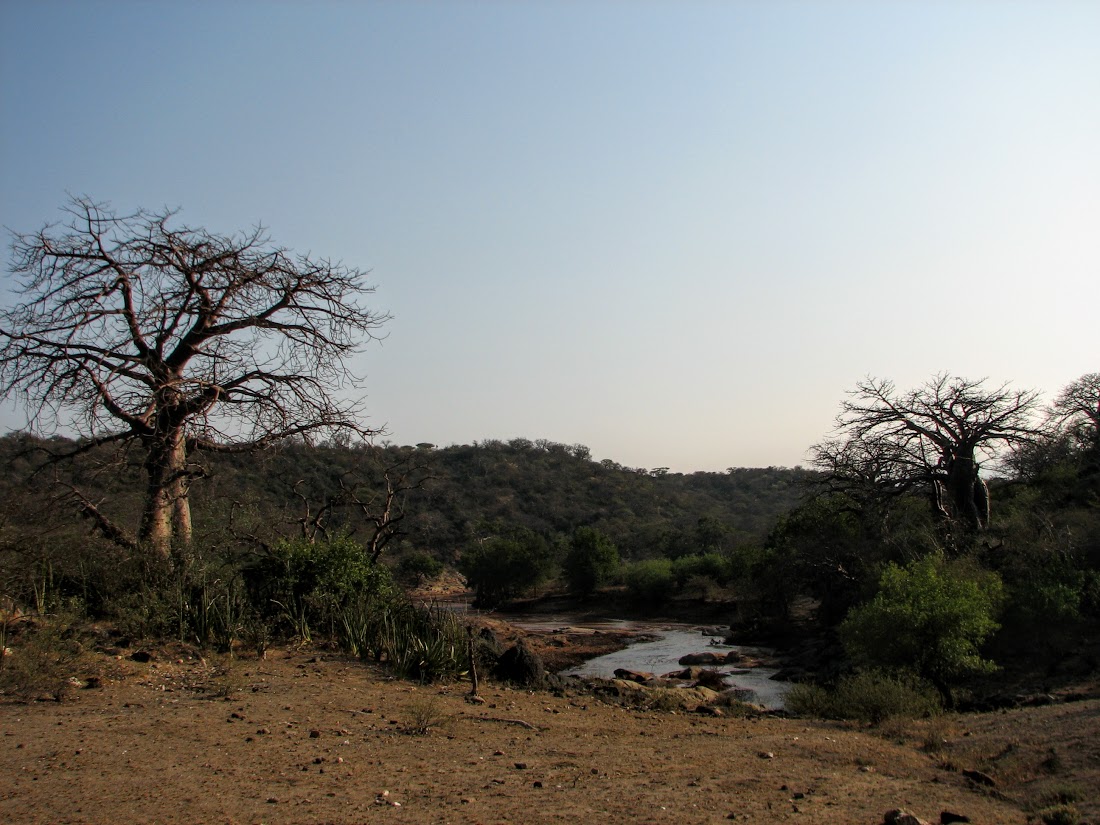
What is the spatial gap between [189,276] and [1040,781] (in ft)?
43.9

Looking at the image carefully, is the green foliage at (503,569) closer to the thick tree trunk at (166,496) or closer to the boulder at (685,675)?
the boulder at (685,675)

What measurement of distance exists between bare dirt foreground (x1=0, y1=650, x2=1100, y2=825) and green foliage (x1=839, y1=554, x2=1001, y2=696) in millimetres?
2820

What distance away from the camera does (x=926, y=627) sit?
13.9 m

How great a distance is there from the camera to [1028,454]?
105 ft

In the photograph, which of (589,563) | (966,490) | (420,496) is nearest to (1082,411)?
(966,490)

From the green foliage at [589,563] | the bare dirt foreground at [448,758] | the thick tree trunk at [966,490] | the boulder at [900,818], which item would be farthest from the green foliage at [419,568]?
the boulder at [900,818]

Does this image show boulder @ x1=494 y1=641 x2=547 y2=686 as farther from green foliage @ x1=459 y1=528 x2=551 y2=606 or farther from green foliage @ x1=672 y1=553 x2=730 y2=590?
green foliage @ x1=459 y1=528 x2=551 y2=606

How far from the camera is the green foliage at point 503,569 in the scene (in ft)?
169

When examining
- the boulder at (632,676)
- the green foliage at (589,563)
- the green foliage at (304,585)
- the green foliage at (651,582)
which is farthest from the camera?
the green foliage at (589,563)

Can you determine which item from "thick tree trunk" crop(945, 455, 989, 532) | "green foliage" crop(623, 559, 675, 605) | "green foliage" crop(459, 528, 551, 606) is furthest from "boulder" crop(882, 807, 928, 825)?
"green foliage" crop(459, 528, 551, 606)

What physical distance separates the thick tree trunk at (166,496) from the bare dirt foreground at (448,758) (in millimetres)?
2657

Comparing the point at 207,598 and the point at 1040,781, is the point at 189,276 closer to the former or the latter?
the point at 207,598

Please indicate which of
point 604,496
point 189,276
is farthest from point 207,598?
point 604,496

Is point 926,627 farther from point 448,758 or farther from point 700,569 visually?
point 700,569
